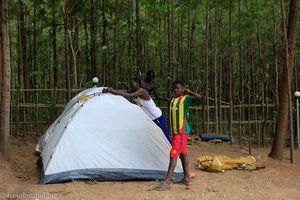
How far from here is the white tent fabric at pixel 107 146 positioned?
646cm

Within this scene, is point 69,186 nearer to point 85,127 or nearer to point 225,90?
point 85,127

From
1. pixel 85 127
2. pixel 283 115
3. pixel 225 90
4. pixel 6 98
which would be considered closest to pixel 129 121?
pixel 85 127

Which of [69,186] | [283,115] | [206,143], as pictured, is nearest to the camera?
[69,186]

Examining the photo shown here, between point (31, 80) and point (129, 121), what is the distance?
381 inches

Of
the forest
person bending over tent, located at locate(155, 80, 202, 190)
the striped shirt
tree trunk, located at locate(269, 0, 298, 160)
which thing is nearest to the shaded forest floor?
person bending over tent, located at locate(155, 80, 202, 190)

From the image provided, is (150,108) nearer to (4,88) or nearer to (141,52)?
(4,88)

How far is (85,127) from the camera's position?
6938 millimetres

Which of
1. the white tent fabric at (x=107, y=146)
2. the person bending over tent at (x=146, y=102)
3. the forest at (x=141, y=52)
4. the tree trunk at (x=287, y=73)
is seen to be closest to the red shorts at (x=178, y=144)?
the white tent fabric at (x=107, y=146)

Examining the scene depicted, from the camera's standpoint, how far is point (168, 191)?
5938 mm

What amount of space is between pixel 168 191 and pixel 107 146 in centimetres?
137

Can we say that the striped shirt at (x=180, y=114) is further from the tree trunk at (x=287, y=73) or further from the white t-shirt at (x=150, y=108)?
the tree trunk at (x=287, y=73)

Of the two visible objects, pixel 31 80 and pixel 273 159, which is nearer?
pixel 273 159

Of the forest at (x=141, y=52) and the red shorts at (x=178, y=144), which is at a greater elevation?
the forest at (x=141, y=52)

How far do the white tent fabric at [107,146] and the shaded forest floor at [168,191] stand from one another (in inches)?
7.1
